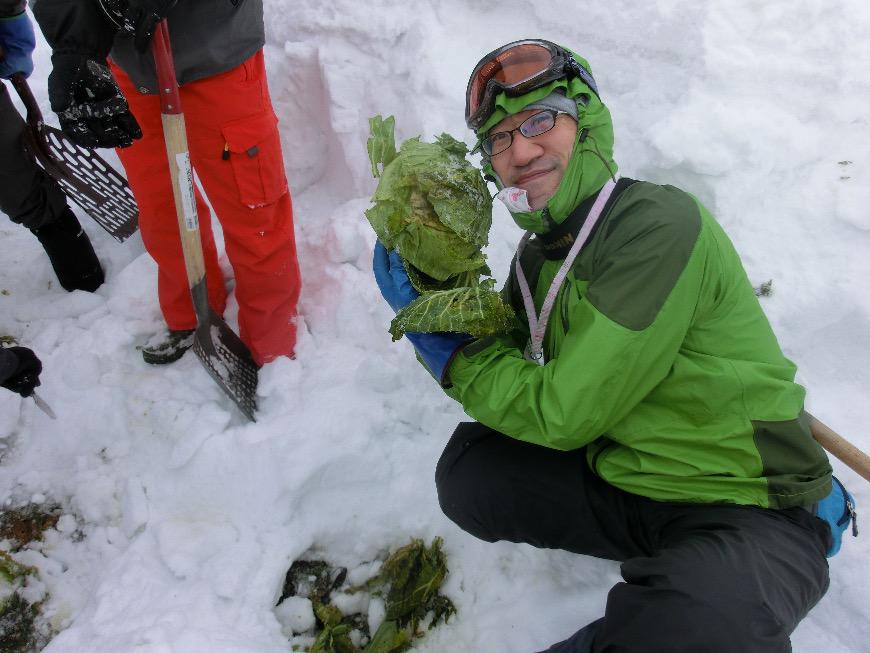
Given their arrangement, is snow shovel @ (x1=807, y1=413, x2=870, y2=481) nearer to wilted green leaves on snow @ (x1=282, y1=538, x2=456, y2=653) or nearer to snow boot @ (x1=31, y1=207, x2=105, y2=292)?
wilted green leaves on snow @ (x1=282, y1=538, x2=456, y2=653)

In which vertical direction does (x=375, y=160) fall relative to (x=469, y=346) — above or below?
above

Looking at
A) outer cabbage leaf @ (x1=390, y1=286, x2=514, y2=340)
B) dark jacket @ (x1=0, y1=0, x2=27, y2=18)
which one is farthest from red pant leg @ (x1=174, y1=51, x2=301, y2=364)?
outer cabbage leaf @ (x1=390, y1=286, x2=514, y2=340)

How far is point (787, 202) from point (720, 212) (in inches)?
15.2

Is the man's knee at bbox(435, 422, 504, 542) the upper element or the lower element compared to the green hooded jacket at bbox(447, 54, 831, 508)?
lower

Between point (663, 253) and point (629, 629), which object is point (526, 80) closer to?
point (663, 253)

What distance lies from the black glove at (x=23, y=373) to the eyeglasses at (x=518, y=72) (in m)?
2.27

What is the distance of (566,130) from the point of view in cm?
187

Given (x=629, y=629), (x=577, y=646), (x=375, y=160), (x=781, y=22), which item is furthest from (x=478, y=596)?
(x=781, y=22)

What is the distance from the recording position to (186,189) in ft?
8.00

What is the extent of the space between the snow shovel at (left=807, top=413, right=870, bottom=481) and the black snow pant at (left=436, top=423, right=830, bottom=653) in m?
0.40

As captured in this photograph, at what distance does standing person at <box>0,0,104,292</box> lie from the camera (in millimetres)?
2816

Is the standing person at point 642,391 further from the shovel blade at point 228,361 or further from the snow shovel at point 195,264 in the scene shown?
the shovel blade at point 228,361

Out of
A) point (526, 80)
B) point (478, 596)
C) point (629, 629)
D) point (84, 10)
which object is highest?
point (84, 10)

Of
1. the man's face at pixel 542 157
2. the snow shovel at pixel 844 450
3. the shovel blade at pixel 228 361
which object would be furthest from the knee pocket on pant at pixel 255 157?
the snow shovel at pixel 844 450
